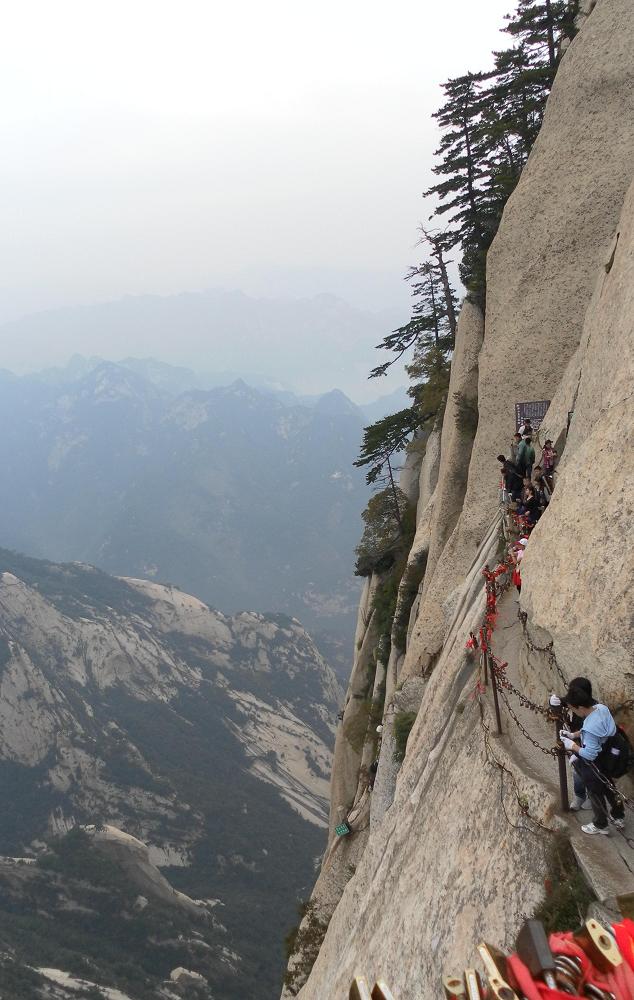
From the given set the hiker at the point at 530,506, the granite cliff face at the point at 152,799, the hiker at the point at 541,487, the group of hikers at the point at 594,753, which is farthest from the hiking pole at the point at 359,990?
the granite cliff face at the point at 152,799

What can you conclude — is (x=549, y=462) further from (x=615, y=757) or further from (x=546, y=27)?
(x=546, y=27)

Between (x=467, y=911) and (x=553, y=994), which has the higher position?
(x=553, y=994)

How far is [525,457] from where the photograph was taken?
20.2m

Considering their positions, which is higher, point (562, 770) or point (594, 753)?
point (594, 753)

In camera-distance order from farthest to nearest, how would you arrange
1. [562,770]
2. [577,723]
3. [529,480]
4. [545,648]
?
[529,480]
[545,648]
[562,770]
[577,723]

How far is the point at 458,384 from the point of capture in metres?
30.9

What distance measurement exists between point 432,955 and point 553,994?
6.55 m

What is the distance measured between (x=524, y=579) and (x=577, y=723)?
5.40 m

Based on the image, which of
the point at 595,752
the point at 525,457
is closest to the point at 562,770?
the point at 595,752

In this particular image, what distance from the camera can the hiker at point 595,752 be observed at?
8172 millimetres

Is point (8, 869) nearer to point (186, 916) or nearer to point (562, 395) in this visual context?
point (186, 916)

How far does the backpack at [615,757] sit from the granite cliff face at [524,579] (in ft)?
3.21

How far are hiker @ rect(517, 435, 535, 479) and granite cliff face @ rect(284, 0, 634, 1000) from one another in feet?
3.00

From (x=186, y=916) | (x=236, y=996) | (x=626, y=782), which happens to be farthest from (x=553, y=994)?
(x=186, y=916)
